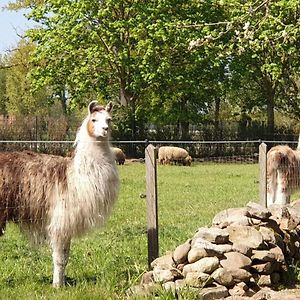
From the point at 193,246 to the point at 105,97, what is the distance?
31.1m

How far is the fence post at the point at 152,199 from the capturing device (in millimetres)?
7840

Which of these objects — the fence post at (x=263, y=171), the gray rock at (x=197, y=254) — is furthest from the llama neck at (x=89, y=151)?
the fence post at (x=263, y=171)

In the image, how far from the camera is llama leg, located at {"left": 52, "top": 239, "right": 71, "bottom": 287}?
23.7 feet

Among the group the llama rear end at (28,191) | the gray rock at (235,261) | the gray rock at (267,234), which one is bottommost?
the gray rock at (235,261)

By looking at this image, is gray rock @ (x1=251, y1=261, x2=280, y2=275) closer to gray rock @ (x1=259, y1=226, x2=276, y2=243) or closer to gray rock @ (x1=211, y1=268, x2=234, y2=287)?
gray rock @ (x1=259, y1=226, x2=276, y2=243)

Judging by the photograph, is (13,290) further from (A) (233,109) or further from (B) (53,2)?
(A) (233,109)

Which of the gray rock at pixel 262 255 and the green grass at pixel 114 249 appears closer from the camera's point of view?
the green grass at pixel 114 249

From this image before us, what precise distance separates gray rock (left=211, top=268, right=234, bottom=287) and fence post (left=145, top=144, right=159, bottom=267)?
1.32 m

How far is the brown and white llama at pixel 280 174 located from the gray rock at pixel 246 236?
5.58m

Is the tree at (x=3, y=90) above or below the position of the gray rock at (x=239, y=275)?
above

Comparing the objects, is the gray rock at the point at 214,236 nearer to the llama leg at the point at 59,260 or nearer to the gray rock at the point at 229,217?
the gray rock at the point at 229,217

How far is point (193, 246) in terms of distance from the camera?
716 cm

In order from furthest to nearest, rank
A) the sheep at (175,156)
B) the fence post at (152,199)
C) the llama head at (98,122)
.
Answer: the sheep at (175,156) → the fence post at (152,199) → the llama head at (98,122)

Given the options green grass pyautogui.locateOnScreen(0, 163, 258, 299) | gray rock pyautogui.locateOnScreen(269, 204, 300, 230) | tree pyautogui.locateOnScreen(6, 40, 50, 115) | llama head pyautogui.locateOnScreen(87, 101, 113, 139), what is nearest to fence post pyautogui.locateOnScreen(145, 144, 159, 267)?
green grass pyautogui.locateOnScreen(0, 163, 258, 299)
